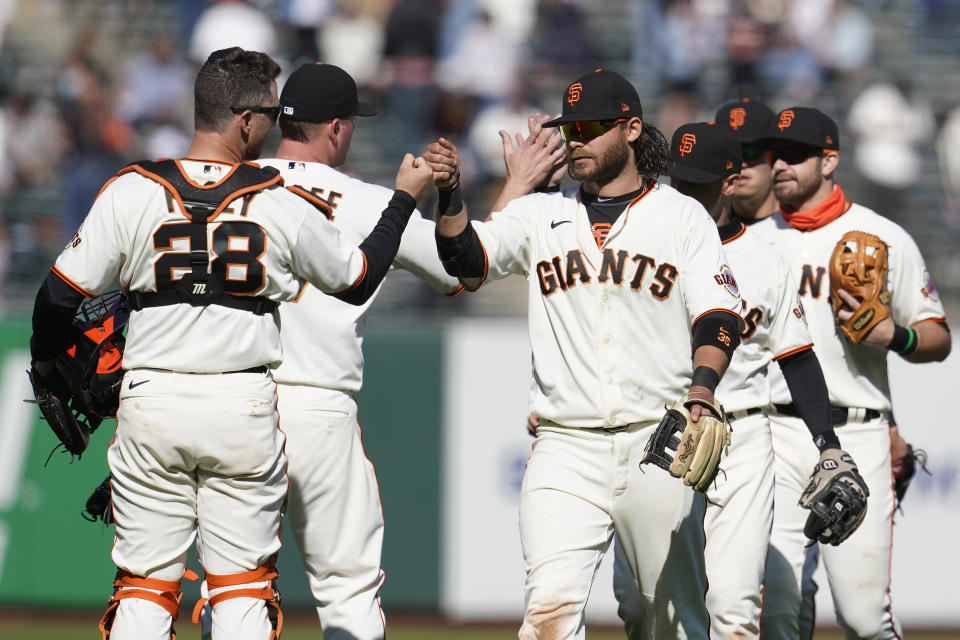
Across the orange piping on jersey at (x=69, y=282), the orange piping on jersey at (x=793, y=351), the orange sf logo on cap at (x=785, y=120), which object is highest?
the orange sf logo on cap at (x=785, y=120)

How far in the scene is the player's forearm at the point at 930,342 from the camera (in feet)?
21.6

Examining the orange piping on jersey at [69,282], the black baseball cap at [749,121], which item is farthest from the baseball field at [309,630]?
the orange piping on jersey at [69,282]

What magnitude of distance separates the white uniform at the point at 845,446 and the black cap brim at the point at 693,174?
818 millimetres

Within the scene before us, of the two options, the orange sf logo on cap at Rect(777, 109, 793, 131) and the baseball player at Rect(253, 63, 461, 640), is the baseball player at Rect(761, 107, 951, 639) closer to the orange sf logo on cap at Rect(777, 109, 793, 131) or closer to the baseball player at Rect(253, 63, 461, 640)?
the orange sf logo on cap at Rect(777, 109, 793, 131)

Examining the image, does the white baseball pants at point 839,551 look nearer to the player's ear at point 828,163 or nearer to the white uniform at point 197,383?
the player's ear at point 828,163

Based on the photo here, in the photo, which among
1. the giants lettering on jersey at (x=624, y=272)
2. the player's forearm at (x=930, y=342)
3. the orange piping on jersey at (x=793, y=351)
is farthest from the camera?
the player's forearm at (x=930, y=342)

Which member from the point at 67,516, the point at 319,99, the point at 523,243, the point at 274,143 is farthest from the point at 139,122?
the point at 523,243

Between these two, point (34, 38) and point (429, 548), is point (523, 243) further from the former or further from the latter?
point (34, 38)

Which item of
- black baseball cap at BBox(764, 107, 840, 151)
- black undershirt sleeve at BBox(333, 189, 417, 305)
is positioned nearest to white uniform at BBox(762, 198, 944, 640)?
black baseball cap at BBox(764, 107, 840, 151)

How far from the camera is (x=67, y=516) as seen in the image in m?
9.41

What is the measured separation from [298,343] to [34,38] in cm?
861

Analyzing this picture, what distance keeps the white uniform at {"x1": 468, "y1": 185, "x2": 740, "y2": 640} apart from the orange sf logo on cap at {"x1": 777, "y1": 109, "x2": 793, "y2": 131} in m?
1.61

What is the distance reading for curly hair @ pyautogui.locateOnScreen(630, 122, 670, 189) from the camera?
18.1 feet

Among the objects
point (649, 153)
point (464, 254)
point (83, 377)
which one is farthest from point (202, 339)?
point (649, 153)
